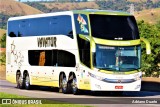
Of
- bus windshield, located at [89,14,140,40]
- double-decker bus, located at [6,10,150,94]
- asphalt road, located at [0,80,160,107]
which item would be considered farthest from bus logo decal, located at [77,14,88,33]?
asphalt road, located at [0,80,160,107]

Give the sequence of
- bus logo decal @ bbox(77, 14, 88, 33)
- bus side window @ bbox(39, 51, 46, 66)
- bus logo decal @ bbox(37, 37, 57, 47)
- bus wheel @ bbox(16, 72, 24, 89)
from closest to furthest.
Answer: bus logo decal @ bbox(77, 14, 88, 33), bus logo decal @ bbox(37, 37, 57, 47), bus side window @ bbox(39, 51, 46, 66), bus wheel @ bbox(16, 72, 24, 89)

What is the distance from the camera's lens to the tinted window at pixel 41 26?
27981mm

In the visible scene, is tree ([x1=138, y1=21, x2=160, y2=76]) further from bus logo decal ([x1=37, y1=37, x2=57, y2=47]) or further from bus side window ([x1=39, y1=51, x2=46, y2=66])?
bus logo decal ([x1=37, y1=37, x2=57, y2=47])

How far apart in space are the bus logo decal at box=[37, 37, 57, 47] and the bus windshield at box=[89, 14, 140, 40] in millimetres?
3292

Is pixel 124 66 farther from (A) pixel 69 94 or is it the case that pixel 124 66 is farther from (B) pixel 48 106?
(B) pixel 48 106

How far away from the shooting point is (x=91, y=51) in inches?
1016

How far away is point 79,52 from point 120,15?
2.66m

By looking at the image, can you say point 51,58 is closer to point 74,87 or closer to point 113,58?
point 74,87

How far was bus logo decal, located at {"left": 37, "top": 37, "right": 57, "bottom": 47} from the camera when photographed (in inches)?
1147

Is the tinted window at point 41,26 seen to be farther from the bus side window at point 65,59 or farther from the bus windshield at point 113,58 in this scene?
the bus windshield at point 113,58

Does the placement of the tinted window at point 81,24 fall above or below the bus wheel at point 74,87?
above
